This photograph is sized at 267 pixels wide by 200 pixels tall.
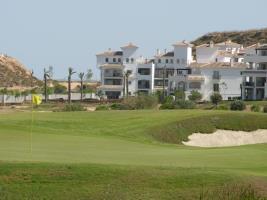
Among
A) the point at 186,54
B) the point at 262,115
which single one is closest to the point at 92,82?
the point at 186,54

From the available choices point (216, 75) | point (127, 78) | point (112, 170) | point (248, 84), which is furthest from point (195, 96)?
point (112, 170)

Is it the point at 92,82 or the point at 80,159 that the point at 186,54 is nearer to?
the point at 92,82

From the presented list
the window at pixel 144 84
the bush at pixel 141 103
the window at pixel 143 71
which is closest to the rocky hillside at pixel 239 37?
the window at pixel 144 84

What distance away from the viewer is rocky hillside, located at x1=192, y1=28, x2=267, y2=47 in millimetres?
173637

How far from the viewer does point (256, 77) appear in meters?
109

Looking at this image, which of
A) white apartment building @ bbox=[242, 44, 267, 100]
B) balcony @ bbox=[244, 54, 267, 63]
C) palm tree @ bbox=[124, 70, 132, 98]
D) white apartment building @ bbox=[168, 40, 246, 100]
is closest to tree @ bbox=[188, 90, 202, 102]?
white apartment building @ bbox=[168, 40, 246, 100]

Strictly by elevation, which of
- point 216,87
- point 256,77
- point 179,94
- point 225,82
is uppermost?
point 256,77

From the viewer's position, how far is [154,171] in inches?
953

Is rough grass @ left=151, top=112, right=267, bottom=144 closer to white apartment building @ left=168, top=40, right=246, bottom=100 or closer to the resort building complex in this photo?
the resort building complex

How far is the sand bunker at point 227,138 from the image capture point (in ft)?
174

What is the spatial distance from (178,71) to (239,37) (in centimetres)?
5925

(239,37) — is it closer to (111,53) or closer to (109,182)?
(111,53)

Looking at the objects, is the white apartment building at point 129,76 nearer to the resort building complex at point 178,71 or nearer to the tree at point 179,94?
the resort building complex at point 178,71

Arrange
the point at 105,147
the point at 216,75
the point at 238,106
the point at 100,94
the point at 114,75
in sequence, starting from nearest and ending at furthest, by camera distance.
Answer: the point at 105,147 → the point at 238,106 → the point at 216,75 → the point at 100,94 → the point at 114,75
